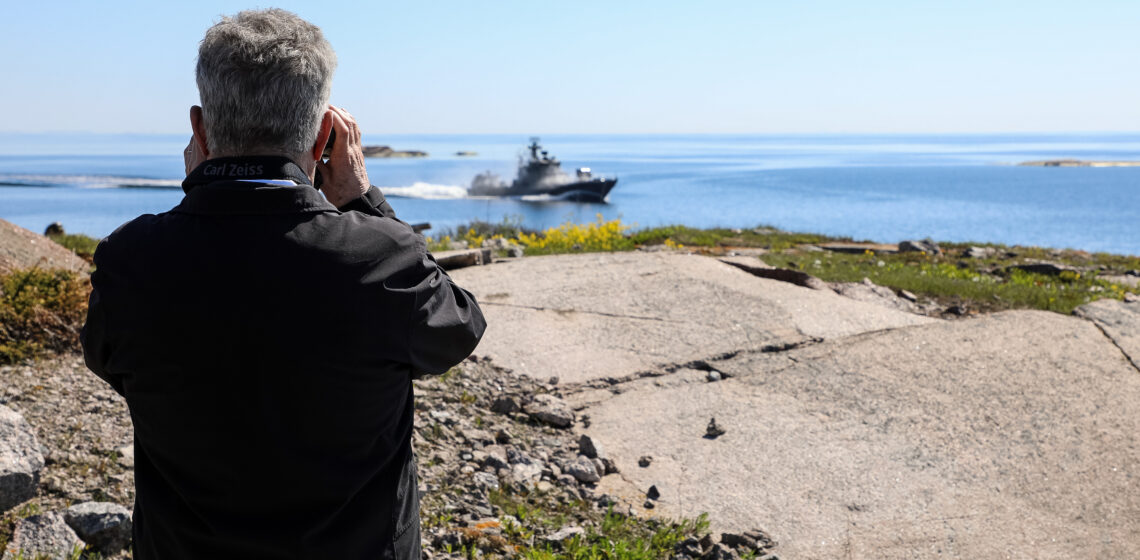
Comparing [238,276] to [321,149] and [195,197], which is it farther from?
[321,149]

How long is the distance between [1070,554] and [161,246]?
4.54 metres

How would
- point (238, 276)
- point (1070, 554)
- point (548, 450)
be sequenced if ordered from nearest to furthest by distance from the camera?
point (238, 276) < point (1070, 554) < point (548, 450)

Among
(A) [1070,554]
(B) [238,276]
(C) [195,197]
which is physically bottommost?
(A) [1070,554]

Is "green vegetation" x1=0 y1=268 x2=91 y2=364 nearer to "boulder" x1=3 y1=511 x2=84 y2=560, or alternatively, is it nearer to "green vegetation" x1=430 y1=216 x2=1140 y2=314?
"boulder" x1=3 y1=511 x2=84 y2=560

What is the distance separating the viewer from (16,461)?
392 centimetres

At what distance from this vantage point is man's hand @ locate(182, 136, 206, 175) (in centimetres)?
193

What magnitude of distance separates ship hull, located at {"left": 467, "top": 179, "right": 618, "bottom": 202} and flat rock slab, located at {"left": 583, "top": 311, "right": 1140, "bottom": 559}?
59.6 metres

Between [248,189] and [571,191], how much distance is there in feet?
220

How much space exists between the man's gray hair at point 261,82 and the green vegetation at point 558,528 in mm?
2609

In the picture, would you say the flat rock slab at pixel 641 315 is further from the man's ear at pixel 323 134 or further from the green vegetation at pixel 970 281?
the man's ear at pixel 323 134

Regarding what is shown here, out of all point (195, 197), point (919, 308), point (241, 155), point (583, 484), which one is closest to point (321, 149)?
point (241, 155)

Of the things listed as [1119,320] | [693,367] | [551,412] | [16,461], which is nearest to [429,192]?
[1119,320]

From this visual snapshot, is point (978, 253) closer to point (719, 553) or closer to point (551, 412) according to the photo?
point (551, 412)

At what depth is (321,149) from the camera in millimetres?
1952
